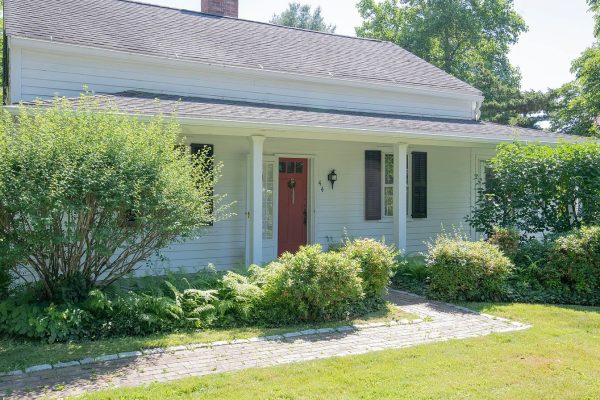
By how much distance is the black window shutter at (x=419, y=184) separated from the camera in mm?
12797

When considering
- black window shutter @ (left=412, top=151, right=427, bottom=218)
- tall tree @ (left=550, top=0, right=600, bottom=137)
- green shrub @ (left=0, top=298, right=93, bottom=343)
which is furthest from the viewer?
tall tree @ (left=550, top=0, right=600, bottom=137)

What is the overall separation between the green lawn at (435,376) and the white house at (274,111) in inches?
168

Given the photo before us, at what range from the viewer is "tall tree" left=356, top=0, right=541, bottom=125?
31984 millimetres

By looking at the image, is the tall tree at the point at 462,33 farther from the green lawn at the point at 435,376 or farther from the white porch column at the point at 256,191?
the green lawn at the point at 435,376

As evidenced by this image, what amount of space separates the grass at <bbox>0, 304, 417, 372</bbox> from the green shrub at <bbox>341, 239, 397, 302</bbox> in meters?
1.14

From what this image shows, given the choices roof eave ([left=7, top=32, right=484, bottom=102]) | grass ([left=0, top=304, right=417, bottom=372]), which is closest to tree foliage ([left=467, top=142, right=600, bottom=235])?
roof eave ([left=7, top=32, right=484, bottom=102])

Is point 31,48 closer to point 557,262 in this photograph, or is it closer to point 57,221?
point 57,221

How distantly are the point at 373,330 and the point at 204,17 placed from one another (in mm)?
10339

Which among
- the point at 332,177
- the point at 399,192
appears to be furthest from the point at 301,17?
the point at 399,192

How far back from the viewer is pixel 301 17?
54.7 metres

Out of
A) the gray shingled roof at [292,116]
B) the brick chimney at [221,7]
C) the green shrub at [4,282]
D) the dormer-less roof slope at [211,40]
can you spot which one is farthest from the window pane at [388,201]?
the green shrub at [4,282]

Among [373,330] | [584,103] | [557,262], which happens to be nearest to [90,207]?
[373,330]

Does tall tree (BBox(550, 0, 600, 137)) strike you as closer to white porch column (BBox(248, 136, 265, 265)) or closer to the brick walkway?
white porch column (BBox(248, 136, 265, 265))

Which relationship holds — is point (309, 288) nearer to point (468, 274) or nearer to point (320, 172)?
point (468, 274)
